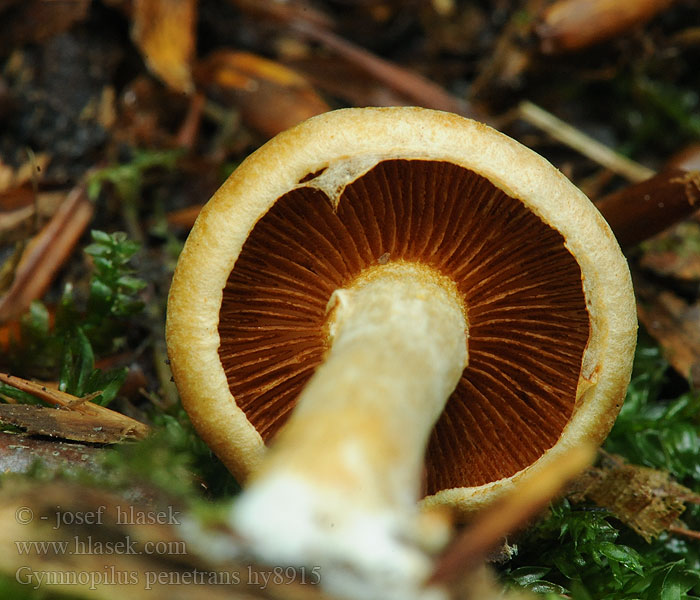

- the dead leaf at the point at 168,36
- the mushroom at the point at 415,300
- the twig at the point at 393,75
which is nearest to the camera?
the mushroom at the point at 415,300

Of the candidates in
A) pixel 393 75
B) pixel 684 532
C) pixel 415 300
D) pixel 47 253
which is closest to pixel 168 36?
pixel 393 75

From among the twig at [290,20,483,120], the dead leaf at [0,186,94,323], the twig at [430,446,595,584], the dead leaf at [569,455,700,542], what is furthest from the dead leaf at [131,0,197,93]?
the twig at [430,446,595,584]

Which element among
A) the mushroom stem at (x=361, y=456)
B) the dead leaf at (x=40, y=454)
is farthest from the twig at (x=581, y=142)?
the dead leaf at (x=40, y=454)

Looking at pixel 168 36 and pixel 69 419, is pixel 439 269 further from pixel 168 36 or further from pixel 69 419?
pixel 168 36

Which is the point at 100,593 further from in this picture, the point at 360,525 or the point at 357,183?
the point at 357,183

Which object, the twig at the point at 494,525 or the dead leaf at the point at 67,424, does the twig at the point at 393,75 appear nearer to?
the dead leaf at the point at 67,424

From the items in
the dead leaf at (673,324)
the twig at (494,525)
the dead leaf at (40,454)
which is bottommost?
the twig at (494,525)

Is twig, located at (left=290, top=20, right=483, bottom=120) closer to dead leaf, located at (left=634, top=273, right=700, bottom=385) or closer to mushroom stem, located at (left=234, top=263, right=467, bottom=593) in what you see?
dead leaf, located at (left=634, top=273, right=700, bottom=385)
